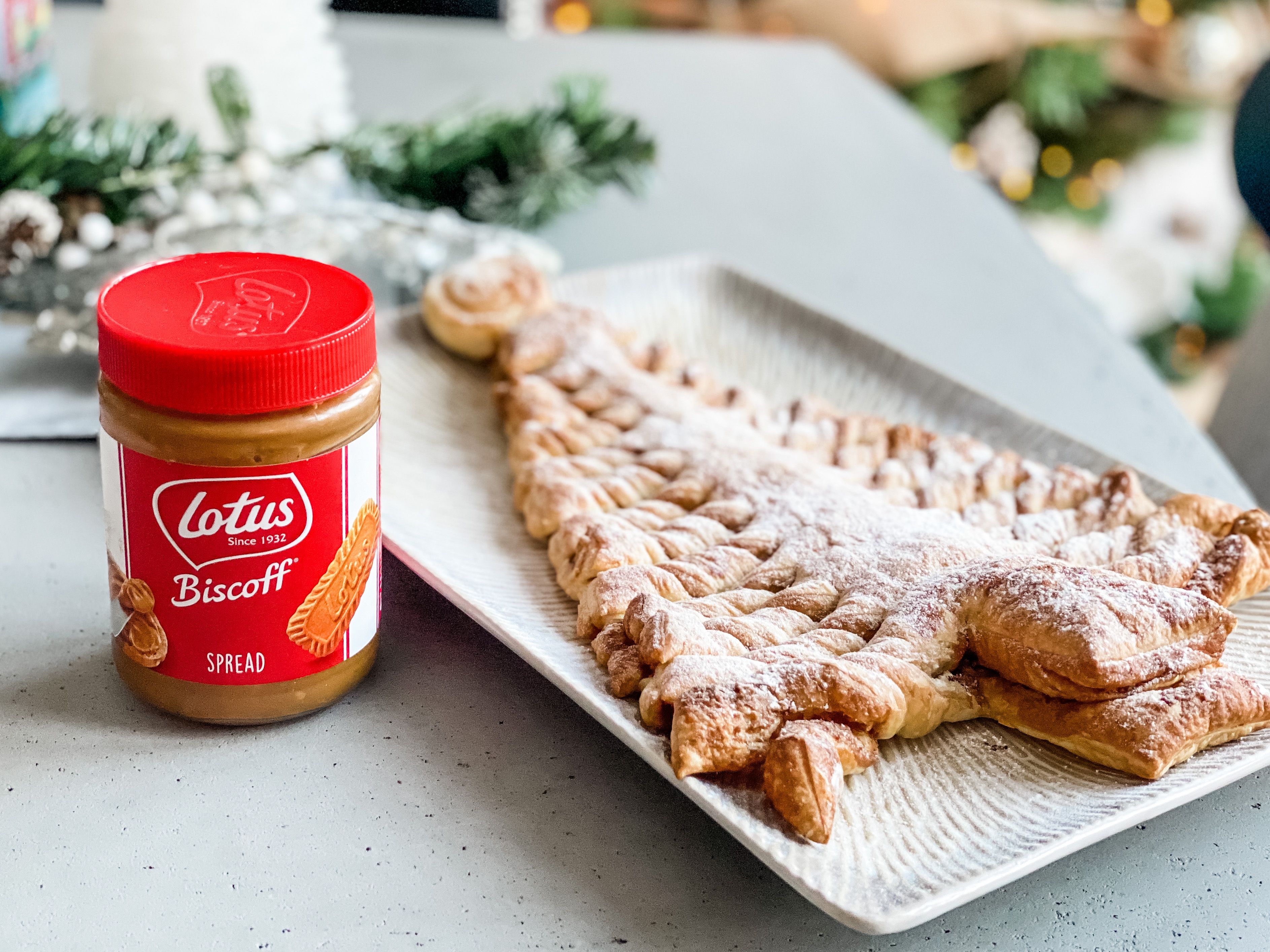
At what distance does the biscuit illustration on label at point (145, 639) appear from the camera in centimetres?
66

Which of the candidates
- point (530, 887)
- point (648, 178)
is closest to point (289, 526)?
point (530, 887)

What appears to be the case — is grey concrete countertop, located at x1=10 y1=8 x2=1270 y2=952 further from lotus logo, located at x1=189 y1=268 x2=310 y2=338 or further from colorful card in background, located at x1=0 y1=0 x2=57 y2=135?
colorful card in background, located at x1=0 y1=0 x2=57 y2=135

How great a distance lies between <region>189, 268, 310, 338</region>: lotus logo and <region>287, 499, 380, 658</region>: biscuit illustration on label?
0.11 metres

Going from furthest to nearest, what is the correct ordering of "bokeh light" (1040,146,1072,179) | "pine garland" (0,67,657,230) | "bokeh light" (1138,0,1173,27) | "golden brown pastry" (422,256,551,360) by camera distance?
"bokeh light" (1040,146,1072,179) < "bokeh light" (1138,0,1173,27) < "pine garland" (0,67,657,230) < "golden brown pastry" (422,256,551,360)

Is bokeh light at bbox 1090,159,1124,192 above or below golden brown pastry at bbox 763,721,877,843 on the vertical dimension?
below

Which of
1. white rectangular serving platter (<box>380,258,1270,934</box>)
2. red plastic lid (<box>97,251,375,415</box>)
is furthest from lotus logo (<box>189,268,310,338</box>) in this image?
white rectangular serving platter (<box>380,258,1270,934</box>)

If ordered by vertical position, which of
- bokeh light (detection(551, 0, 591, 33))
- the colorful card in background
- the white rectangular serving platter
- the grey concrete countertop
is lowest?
the grey concrete countertop

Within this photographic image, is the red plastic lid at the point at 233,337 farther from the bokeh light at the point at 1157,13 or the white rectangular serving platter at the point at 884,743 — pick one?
the bokeh light at the point at 1157,13

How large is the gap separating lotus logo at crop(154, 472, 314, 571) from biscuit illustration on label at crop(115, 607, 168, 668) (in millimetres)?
48

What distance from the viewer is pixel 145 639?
2.18 feet

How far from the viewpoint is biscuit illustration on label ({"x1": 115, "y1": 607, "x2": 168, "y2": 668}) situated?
657 millimetres

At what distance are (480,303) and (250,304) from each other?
49 cm

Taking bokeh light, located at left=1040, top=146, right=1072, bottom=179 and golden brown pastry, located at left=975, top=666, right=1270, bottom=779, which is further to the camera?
bokeh light, located at left=1040, top=146, right=1072, bottom=179

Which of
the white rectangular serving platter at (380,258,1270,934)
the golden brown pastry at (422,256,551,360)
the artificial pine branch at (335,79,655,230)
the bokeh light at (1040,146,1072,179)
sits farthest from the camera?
the bokeh light at (1040,146,1072,179)
